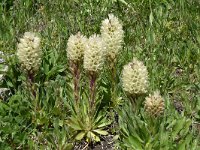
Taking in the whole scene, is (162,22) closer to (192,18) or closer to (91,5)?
(192,18)

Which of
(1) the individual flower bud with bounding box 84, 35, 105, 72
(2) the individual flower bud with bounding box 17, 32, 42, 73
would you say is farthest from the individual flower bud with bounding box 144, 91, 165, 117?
(2) the individual flower bud with bounding box 17, 32, 42, 73

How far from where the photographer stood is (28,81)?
14.2 ft

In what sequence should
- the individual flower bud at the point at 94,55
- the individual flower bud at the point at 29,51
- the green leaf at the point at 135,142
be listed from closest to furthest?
the individual flower bud at the point at 94,55
the green leaf at the point at 135,142
the individual flower bud at the point at 29,51

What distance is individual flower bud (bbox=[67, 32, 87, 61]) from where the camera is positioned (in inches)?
152

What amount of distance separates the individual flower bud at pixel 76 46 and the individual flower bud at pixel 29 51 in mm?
306

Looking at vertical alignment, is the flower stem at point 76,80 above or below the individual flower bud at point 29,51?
below

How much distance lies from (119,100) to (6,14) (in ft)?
7.75

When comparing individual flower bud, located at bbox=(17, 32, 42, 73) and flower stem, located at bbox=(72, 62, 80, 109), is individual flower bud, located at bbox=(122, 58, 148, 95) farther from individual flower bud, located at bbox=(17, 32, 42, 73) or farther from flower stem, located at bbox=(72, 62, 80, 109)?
individual flower bud, located at bbox=(17, 32, 42, 73)

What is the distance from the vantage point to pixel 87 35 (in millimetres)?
5703

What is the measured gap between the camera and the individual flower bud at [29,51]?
→ 397 centimetres

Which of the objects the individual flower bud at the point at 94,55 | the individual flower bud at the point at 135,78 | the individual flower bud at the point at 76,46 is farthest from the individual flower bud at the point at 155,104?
the individual flower bud at the point at 76,46

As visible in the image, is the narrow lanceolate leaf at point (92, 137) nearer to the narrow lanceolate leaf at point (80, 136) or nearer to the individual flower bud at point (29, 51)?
the narrow lanceolate leaf at point (80, 136)

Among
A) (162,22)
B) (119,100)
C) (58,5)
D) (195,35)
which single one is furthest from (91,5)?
(119,100)

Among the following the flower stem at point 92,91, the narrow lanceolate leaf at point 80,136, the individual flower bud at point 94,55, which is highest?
the individual flower bud at point 94,55
